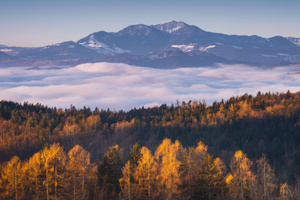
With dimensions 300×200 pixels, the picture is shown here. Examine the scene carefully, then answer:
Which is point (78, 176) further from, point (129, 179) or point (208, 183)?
point (208, 183)

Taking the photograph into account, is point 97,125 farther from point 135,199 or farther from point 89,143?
point 135,199

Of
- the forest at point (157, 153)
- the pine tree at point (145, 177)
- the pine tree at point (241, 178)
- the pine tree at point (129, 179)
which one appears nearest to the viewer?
the pine tree at point (241, 178)

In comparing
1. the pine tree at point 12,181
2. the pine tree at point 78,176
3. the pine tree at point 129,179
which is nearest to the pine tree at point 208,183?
the pine tree at point 129,179

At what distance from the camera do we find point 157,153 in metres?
49.6

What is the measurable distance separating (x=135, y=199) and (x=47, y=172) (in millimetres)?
11273

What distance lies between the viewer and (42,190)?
143 feet

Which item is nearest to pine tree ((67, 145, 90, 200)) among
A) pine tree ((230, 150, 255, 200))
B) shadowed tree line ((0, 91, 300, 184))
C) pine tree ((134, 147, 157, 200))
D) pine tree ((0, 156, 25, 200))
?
pine tree ((0, 156, 25, 200))

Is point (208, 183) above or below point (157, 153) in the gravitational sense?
below

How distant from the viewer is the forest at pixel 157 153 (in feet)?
143

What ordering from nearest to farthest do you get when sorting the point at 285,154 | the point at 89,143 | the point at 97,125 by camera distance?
the point at 285,154 < the point at 89,143 < the point at 97,125

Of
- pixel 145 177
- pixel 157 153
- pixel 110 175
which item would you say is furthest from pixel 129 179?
pixel 157 153

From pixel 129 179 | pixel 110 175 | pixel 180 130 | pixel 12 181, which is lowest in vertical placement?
pixel 180 130

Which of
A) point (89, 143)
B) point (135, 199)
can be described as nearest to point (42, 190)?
point (135, 199)

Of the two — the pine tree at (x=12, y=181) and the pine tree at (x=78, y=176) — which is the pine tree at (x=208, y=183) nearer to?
the pine tree at (x=78, y=176)
